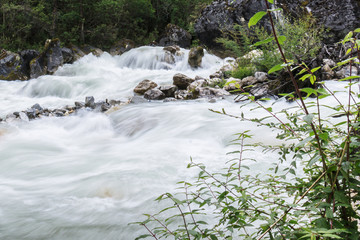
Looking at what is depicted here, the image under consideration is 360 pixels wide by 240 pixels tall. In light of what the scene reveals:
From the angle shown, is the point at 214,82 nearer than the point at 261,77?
No

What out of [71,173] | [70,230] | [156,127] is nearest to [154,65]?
[156,127]

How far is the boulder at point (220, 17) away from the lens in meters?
15.0

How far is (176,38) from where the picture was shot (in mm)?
18438

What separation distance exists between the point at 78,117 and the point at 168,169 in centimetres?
422

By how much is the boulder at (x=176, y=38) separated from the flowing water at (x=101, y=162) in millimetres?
11342

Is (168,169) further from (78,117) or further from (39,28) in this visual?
(39,28)

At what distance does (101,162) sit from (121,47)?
1384cm

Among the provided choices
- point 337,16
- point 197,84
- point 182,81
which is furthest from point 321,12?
point 182,81

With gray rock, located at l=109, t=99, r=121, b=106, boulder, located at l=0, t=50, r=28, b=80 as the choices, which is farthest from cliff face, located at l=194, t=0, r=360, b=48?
boulder, located at l=0, t=50, r=28, b=80

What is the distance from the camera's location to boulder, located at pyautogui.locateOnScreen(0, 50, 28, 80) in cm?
1177

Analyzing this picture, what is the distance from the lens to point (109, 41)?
55.8 ft

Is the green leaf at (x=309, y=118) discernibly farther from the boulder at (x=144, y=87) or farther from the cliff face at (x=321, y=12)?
the cliff face at (x=321, y=12)

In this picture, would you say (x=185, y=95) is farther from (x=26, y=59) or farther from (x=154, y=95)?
(x=26, y=59)

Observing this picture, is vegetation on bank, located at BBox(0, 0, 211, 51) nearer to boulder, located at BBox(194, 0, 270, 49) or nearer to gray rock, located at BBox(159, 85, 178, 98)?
boulder, located at BBox(194, 0, 270, 49)
